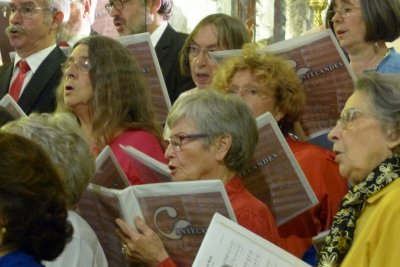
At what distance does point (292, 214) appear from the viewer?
13.1ft

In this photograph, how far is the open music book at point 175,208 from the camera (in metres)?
3.44

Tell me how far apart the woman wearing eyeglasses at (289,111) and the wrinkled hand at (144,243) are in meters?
0.65

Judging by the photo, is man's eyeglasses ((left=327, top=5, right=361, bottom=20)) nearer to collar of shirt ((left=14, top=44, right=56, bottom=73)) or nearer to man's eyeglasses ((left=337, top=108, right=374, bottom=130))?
man's eyeglasses ((left=337, top=108, right=374, bottom=130))

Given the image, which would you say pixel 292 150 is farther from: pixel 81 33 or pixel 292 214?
pixel 81 33

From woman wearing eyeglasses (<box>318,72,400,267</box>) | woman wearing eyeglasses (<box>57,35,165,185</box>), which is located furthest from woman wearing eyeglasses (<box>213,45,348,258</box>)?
woman wearing eyeglasses (<box>318,72,400,267</box>)

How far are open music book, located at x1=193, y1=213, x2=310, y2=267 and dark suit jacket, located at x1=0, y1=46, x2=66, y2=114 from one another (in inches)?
95.1

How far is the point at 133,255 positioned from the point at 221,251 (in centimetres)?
63

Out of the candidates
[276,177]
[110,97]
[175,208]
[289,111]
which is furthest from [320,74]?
[175,208]

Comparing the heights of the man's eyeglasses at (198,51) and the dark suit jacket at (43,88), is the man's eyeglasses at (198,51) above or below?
above

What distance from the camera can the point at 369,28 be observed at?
4.72 m

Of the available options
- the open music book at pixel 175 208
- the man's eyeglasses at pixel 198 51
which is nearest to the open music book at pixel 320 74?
the man's eyeglasses at pixel 198 51

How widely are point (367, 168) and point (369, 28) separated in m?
1.38

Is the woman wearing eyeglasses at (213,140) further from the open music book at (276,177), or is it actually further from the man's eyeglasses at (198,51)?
the man's eyeglasses at (198,51)

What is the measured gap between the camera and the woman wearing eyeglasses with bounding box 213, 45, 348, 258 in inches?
163
